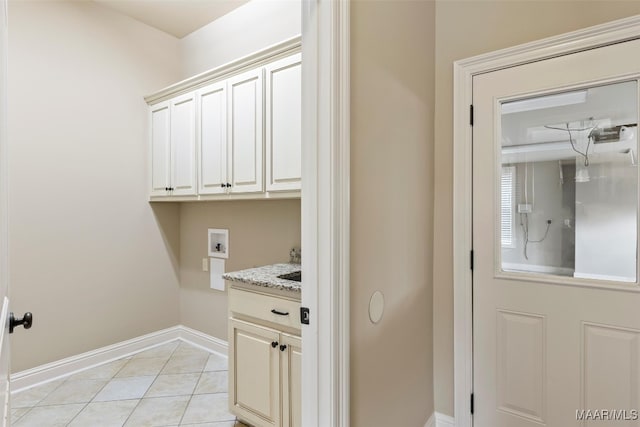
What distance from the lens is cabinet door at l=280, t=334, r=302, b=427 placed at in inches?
65.5

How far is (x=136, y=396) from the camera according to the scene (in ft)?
7.61

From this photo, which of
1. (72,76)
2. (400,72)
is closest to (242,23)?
(72,76)

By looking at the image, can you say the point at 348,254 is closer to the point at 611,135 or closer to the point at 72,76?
the point at 611,135

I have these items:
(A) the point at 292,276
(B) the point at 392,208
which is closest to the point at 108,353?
(A) the point at 292,276

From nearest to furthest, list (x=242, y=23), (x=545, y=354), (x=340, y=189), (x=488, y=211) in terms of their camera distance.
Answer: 1. (x=340, y=189)
2. (x=545, y=354)
3. (x=488, y=211)
4. (x=242, y=23)

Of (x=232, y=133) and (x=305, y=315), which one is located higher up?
(x=232, y=133)

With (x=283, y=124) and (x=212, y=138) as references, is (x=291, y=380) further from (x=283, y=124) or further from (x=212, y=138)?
(x=212, y=138)

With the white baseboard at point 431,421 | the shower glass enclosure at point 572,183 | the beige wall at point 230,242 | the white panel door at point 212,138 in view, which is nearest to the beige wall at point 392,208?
the white baseboard at point 431,421

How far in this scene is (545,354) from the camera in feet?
5.38

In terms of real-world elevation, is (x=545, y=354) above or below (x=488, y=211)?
below

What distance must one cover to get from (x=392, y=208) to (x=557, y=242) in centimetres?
85

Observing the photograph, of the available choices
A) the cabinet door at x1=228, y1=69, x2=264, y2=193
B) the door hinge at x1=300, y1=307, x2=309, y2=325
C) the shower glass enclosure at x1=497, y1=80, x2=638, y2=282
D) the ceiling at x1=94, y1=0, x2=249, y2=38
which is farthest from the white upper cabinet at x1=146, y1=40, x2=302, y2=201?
the shower glass enclosure at x1=497, y1=80, x2=638, y2=282

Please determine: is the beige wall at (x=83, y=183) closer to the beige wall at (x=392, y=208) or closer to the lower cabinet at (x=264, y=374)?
the lower cabinet at (x=264, y=374)

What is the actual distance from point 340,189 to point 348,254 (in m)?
0.22
